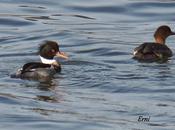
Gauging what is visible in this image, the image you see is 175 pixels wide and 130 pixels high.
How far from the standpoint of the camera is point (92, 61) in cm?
2006

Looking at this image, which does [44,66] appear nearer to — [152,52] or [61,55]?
[61,55]

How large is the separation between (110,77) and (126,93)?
1.34 m

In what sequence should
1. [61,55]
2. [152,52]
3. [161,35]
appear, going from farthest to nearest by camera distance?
[161,35], [152,52], [61,55]

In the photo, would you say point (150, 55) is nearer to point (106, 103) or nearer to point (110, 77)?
point (110, 77)

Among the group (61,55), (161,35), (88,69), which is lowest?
(88,69)

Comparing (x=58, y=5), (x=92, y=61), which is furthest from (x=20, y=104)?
(x=58, y=5)

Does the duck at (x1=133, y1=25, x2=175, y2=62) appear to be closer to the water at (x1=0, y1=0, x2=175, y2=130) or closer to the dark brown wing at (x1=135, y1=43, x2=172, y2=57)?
the dark brown wing at (x1=135, y1=43, x2=172, y2=57)

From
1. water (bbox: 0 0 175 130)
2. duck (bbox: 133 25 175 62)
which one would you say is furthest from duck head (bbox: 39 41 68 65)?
duck (bbox: 133 25 175 62)

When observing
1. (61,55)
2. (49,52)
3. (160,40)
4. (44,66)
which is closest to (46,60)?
(49,52)

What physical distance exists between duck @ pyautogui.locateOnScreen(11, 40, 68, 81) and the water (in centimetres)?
23

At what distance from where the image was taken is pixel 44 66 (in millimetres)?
19016

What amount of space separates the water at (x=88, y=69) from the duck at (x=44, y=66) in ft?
0.77

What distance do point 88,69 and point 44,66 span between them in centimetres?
83

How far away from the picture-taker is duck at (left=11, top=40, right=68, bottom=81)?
18.4 m
